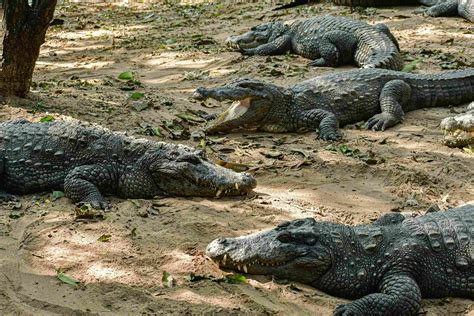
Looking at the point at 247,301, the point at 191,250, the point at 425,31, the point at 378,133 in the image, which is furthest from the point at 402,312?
the point at 425,31

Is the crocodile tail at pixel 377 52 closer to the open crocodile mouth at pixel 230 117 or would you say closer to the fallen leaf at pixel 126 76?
the open crocodile mouth at pixel 230 117

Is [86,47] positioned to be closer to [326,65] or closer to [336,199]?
[326,65]

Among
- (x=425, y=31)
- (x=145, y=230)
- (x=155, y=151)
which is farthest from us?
(x=425, y=31)

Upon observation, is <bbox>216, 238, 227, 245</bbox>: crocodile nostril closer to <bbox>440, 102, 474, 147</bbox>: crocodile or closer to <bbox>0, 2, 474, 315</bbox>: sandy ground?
<bbox>0, 2, 474, 315</bbox>: sandy ground

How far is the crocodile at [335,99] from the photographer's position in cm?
758

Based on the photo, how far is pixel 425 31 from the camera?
36.9 feet

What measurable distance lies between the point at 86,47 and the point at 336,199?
787 cm

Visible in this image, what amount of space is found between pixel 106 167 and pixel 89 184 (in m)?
0.28

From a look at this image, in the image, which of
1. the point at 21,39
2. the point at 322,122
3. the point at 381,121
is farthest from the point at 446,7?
the point at 21,39

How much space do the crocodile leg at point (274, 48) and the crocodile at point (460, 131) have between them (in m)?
4.80

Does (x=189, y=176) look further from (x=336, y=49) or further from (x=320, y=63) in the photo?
(x=336, y=49)

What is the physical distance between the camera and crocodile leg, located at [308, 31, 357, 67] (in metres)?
10.3

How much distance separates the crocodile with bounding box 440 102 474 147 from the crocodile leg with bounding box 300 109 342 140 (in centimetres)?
113

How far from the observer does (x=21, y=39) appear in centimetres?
771
